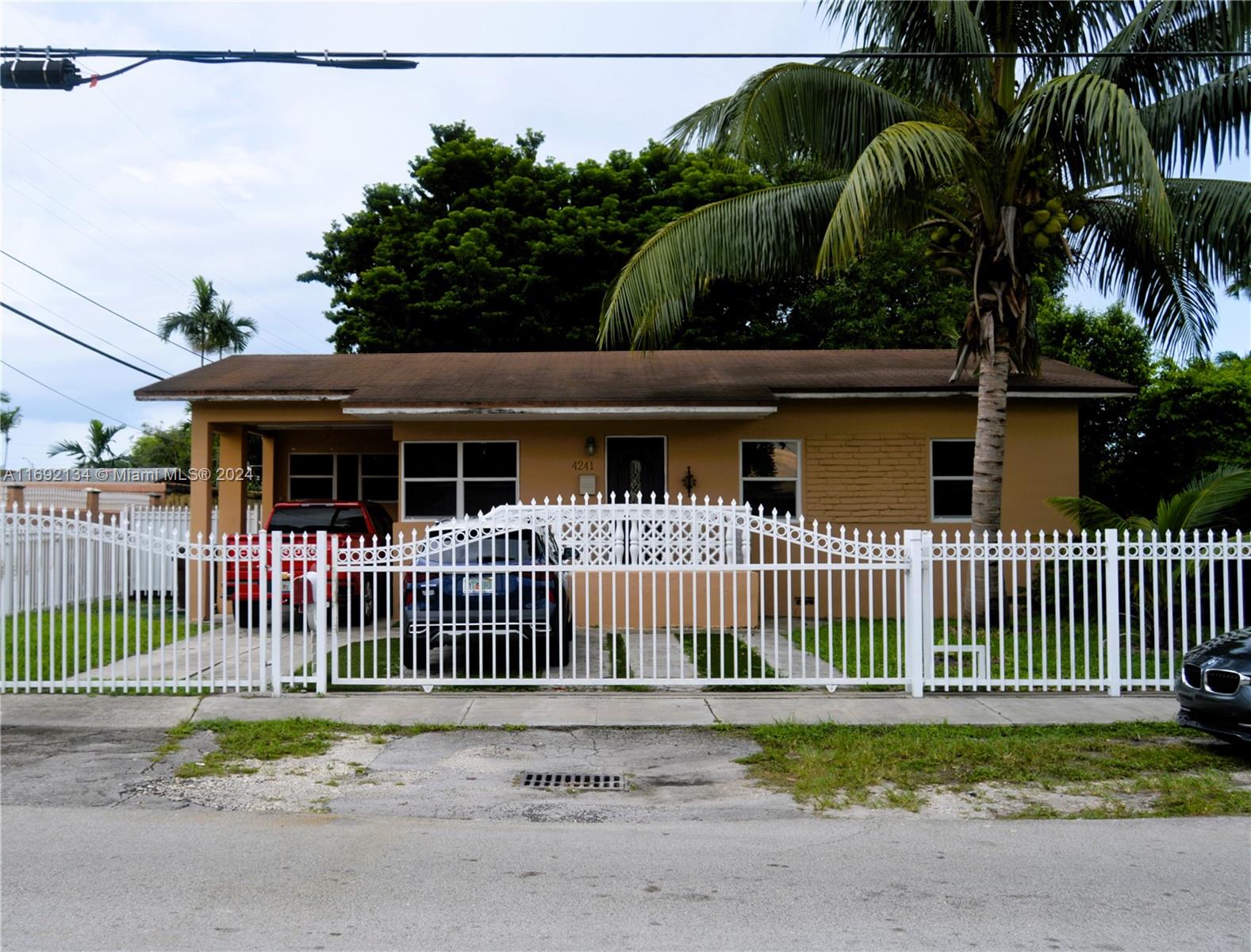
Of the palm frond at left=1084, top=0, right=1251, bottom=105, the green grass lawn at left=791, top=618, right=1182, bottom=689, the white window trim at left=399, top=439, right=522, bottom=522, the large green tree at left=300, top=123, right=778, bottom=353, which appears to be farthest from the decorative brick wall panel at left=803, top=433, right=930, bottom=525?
the large green tree at left=300, top=123, right=778, bottom=353

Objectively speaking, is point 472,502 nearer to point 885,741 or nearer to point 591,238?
point 885,741

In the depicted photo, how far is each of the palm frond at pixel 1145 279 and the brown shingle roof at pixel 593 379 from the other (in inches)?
74.3

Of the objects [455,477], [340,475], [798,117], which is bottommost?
[455,477]

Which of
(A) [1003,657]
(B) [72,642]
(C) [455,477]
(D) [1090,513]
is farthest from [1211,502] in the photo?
(B) [72,642]

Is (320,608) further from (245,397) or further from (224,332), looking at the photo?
(224,332)

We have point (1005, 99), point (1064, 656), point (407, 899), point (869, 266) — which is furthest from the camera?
point (869, 266)

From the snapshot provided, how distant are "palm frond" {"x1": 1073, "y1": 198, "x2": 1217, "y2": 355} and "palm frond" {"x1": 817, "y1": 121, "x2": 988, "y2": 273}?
104 inches

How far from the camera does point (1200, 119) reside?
1180 cm

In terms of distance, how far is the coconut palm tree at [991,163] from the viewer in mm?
11469

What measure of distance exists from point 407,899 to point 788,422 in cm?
1215

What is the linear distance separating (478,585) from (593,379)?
280 inches

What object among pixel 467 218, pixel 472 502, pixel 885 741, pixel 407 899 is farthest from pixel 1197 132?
pixel 467 218

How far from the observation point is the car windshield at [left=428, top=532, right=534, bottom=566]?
1015cm

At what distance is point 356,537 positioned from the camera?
1545 cm
